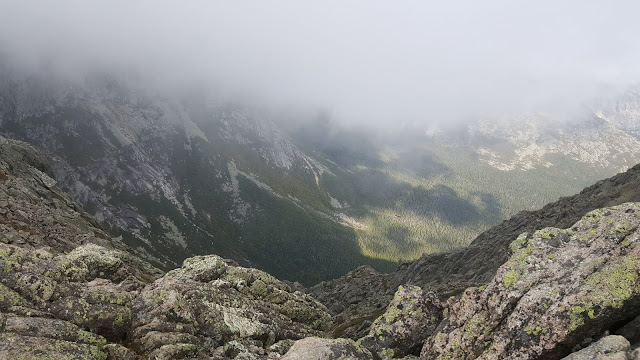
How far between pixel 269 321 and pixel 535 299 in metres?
22.6

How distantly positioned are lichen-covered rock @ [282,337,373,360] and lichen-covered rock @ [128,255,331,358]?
755 cm

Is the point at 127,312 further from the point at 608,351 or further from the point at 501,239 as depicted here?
the point at 501,239

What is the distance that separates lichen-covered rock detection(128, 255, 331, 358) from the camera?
25594 mm

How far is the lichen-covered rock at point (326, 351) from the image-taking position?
70.7 feet

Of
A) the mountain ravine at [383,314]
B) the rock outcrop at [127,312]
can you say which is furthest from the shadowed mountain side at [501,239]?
the mountain ravine at [383,314]

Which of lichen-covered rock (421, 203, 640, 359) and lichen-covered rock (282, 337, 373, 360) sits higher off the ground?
lichen-covered rock (421, 203, 640, 359)

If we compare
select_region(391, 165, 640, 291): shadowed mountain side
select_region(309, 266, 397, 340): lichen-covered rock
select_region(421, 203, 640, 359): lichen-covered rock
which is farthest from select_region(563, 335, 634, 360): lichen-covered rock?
select_region(309, 266, 397, 340): lichen-covered rock

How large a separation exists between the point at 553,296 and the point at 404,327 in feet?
33.7

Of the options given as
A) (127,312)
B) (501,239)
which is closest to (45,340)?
(127,312)

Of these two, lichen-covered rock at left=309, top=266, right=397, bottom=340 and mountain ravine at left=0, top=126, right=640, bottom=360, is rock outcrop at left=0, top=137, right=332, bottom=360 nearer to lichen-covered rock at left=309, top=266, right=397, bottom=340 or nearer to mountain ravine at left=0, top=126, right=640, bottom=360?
mountain ravine at left=0, top=126, right=640, bottom=360

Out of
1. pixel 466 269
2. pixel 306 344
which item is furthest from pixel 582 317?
pixel 466 269

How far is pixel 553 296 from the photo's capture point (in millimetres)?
18203

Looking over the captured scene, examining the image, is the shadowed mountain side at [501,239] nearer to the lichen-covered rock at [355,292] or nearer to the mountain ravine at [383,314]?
the lichen-covered rock at [355,292]

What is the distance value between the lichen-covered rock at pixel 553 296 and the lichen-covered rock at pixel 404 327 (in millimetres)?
2183
